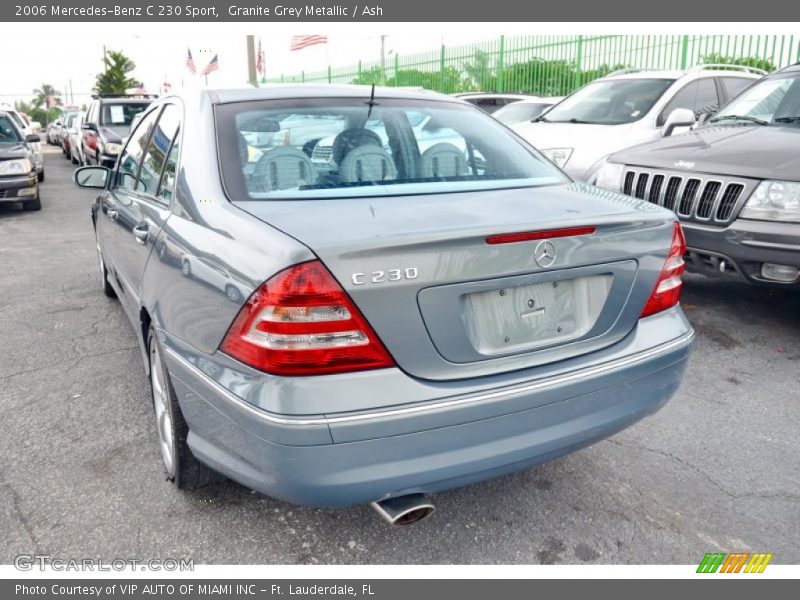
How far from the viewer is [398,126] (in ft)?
9.98

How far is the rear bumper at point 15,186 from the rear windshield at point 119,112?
15.9 feet

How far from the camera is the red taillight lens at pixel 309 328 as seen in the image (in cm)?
192

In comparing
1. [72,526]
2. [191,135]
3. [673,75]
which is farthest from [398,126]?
[673,75]

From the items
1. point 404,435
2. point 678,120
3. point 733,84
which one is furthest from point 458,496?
point 733,84

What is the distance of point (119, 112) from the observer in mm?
15344

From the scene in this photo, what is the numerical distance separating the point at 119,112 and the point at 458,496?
48.8ft

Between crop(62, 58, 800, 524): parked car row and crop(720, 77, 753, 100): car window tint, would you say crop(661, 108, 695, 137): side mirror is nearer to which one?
crop(720, 77, 753, 100): car window tint

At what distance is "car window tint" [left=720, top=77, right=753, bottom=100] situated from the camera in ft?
26.4

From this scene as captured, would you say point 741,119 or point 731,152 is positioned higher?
point 741,119

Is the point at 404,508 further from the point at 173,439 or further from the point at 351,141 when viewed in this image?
the point at 351,141

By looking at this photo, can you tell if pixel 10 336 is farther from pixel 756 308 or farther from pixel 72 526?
pixel 756 308

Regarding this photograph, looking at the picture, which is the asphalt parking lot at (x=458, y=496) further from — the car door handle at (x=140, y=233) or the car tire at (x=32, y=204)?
the car tire at (x=32, y=204)

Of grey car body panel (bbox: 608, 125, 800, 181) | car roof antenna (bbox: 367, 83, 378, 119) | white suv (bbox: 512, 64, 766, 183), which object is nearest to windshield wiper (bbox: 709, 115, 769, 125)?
grey car body panel (bbox: 608, 125, 800, 181)

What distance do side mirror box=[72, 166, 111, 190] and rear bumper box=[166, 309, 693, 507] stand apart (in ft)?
8.16
